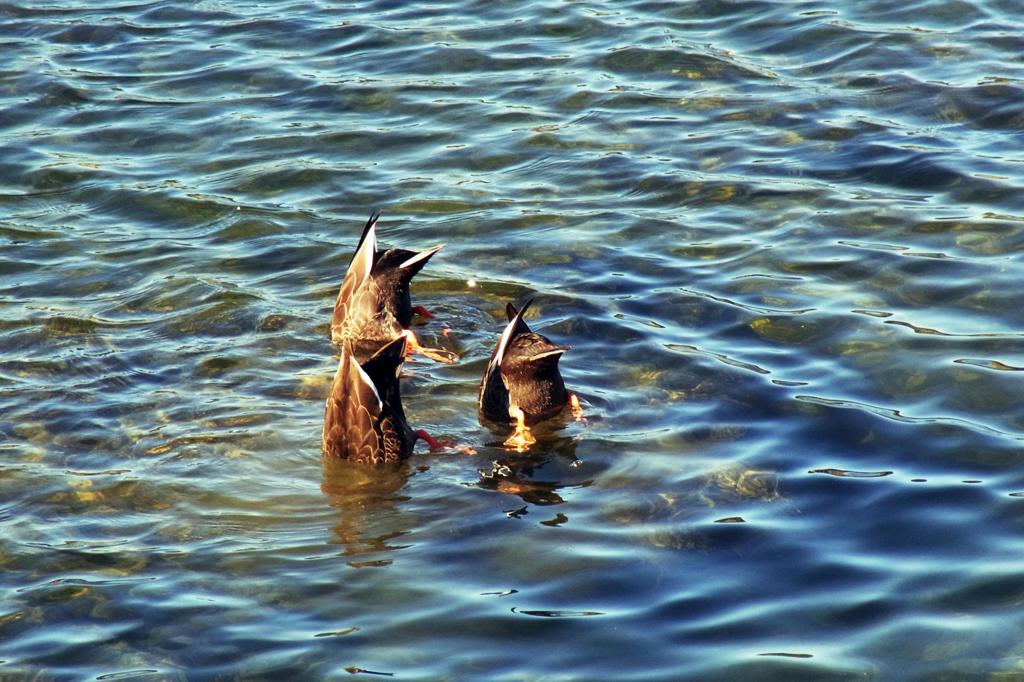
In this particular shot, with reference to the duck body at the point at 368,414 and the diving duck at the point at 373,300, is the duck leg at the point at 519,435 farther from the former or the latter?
the diving duck at the point at 373,300

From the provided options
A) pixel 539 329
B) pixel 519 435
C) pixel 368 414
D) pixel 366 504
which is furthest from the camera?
pixel 539 329

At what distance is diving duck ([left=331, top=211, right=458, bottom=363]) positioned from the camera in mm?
9391

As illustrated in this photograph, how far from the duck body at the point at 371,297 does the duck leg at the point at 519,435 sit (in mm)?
1565

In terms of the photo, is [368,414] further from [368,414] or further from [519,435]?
[519,435]

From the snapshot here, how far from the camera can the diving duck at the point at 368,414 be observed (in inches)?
301

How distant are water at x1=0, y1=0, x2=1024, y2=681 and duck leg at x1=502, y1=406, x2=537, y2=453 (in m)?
0.09

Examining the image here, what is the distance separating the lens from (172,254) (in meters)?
10.7

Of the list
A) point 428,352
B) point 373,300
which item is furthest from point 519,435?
point 373,300

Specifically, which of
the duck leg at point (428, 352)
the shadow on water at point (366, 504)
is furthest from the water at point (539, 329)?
the duck leg at point (428, 352)

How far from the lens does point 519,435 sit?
8.03 meters

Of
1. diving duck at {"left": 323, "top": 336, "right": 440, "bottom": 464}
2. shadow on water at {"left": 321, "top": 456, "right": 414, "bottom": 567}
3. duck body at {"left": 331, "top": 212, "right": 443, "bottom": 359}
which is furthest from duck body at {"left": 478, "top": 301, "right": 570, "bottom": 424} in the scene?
duck body at {"left": 331, "top": 212, "right": 443, "bottom": 359}

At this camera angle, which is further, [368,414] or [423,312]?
[423,312]

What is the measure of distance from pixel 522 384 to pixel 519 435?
30 cm

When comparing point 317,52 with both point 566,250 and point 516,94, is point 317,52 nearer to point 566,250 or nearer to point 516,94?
point 516,94
